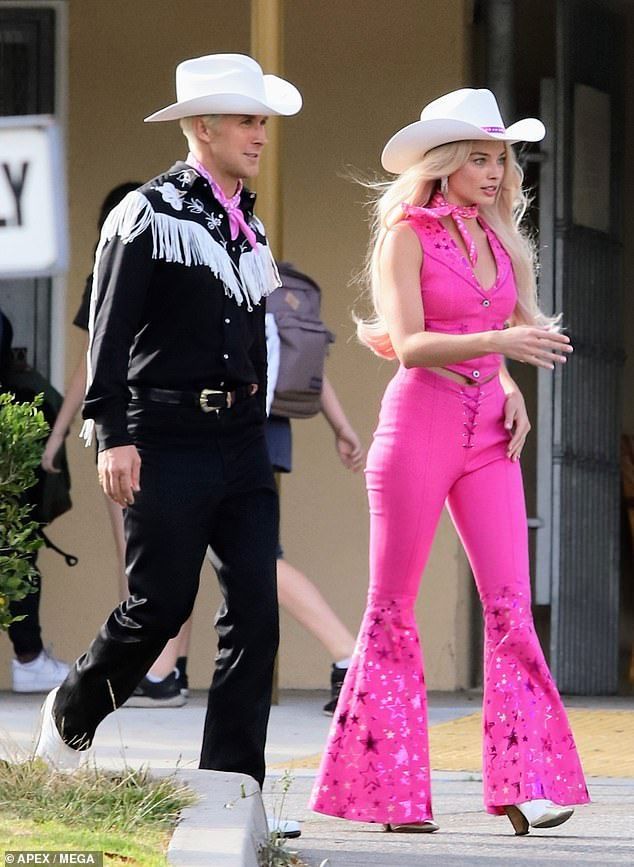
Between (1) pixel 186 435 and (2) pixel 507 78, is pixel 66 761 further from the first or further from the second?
(2) pixel 507 78

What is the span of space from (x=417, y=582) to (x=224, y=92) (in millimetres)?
1300

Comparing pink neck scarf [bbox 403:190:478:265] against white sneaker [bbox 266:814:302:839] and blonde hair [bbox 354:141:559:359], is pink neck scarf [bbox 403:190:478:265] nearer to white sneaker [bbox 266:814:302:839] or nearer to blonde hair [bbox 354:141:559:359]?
blonde hair [bbox 354:141:559:359]

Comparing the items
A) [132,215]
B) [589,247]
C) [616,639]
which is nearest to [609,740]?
[616,639]

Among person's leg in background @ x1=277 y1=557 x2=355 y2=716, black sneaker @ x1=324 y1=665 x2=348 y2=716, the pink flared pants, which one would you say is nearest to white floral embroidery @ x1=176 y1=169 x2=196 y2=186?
the pink flared pants

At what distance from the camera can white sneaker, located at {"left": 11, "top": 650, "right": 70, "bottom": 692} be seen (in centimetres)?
808

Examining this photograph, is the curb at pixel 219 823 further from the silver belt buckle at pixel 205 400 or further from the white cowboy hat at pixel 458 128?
the white cowboy hat at pixel 458 128

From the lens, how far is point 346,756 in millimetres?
4969

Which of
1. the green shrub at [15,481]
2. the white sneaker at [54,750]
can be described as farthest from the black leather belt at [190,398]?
the white sneaker at [54,750]

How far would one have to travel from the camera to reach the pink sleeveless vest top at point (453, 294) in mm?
4988

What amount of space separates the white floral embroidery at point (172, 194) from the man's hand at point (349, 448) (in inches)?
99.3

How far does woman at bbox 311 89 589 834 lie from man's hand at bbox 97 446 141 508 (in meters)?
0.76

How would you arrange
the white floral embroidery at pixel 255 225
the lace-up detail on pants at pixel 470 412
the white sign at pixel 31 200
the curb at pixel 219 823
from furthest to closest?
the lace-up detail on pants at pixel 470 412 < the white floral embroidery at pixel 255 225 < the curb at pixel 219 823 < the white sign at pixel 31 200

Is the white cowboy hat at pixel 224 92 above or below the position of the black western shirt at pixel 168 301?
above

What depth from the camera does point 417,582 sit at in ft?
16.5
